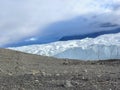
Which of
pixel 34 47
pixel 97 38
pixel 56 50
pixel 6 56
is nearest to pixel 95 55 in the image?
pixel 97 38

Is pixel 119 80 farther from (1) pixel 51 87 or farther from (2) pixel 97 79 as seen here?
Result: (1) pixel 51 87

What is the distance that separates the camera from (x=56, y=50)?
17388 cm

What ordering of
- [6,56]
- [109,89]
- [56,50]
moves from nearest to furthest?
[109,89], [6,56], [56,50]

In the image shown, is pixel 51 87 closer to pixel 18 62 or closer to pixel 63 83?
pixel 63 83

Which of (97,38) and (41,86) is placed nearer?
(41,86)

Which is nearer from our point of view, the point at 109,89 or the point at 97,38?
the point at 109,89

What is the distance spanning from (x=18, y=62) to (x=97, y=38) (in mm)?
162436

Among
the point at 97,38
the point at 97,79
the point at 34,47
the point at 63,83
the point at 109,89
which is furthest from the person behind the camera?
the point at 97,38

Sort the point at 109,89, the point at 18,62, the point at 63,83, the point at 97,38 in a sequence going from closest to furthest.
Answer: the point at 109,89, the point at 63,83, the point at 18,62, the point at 97,38

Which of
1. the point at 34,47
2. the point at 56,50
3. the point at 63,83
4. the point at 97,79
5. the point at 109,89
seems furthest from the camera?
the point at 56,50

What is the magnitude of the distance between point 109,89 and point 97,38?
175926 millimetres

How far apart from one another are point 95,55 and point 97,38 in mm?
7086

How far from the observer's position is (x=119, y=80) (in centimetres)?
1580

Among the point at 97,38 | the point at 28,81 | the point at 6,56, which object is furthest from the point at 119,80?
the point at 97,38
